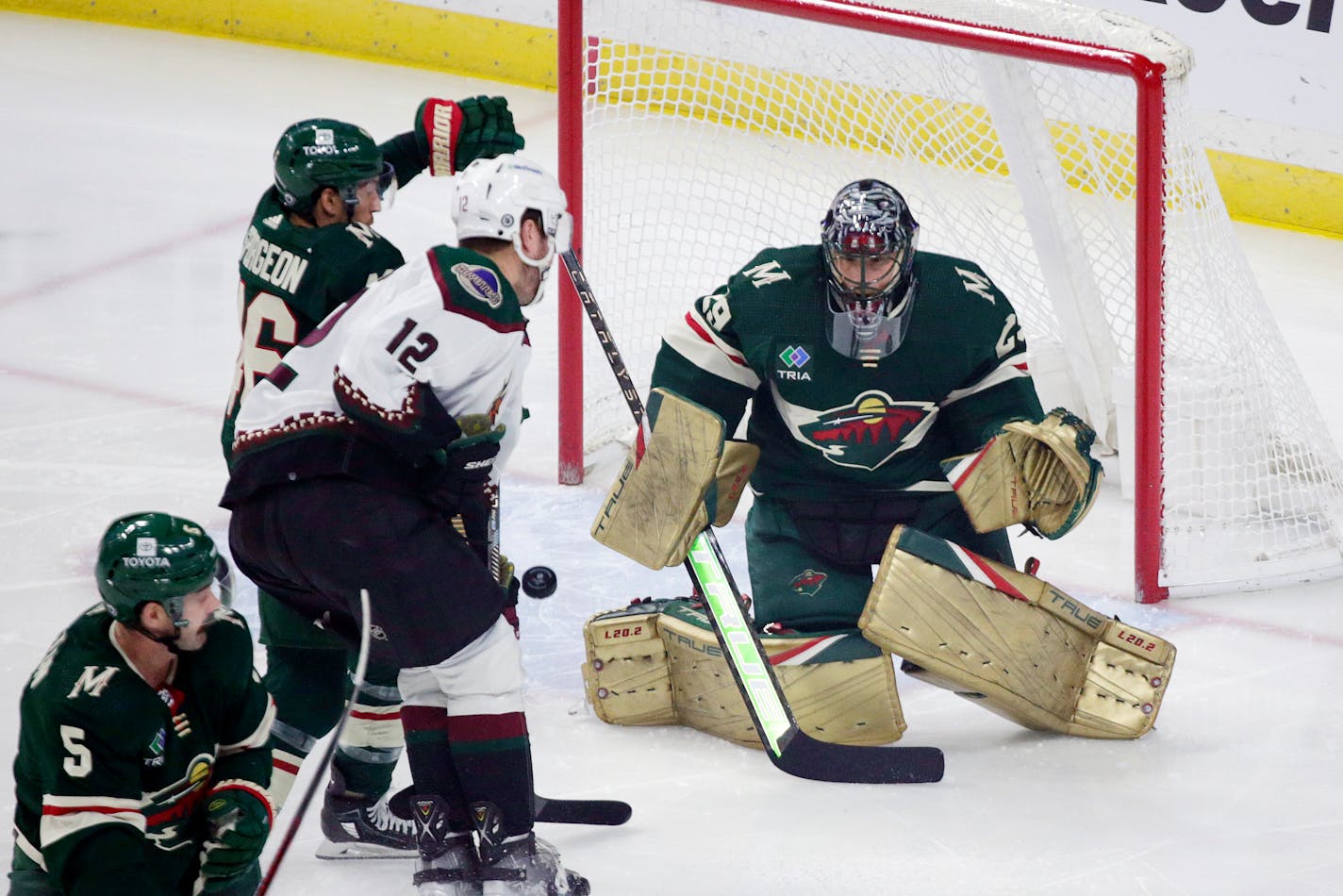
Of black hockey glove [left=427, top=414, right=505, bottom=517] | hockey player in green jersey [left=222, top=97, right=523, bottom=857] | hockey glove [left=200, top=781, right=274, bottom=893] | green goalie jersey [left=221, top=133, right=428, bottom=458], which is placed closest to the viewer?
hockey glove [left=200, top=781, right=274, bottom=893]

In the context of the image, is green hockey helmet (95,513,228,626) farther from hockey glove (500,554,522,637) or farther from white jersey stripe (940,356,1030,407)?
white jersey stripe (940,356,1030,407)

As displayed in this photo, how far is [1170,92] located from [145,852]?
2410 millimetres

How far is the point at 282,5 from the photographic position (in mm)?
7844

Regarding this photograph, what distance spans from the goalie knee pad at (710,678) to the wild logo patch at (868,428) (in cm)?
31

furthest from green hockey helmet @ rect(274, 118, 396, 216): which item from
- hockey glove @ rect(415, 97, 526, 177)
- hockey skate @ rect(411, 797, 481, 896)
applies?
hockey skate @ rect(411, 797, 481, 896)

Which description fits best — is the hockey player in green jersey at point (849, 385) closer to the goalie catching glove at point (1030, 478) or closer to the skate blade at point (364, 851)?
the goalie catching glove at point (1030, 478)

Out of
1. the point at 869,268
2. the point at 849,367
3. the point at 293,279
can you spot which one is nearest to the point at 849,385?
the point at 849,367

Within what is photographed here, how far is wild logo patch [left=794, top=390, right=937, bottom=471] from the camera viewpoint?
131 inches

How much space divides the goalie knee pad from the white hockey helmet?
869 millimetres

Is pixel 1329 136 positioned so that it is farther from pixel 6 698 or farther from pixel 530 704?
pixel 6 698

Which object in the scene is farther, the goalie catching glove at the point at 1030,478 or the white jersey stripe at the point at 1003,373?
the white jersey stripe at the point at 1003,373

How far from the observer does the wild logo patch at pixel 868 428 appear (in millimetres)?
3318

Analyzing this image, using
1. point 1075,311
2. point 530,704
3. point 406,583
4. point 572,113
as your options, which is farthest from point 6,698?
point 1075,311

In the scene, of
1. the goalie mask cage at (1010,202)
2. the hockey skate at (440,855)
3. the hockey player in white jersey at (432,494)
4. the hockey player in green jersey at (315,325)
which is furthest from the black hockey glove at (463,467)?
the goalie mask cage at (1010,202)
